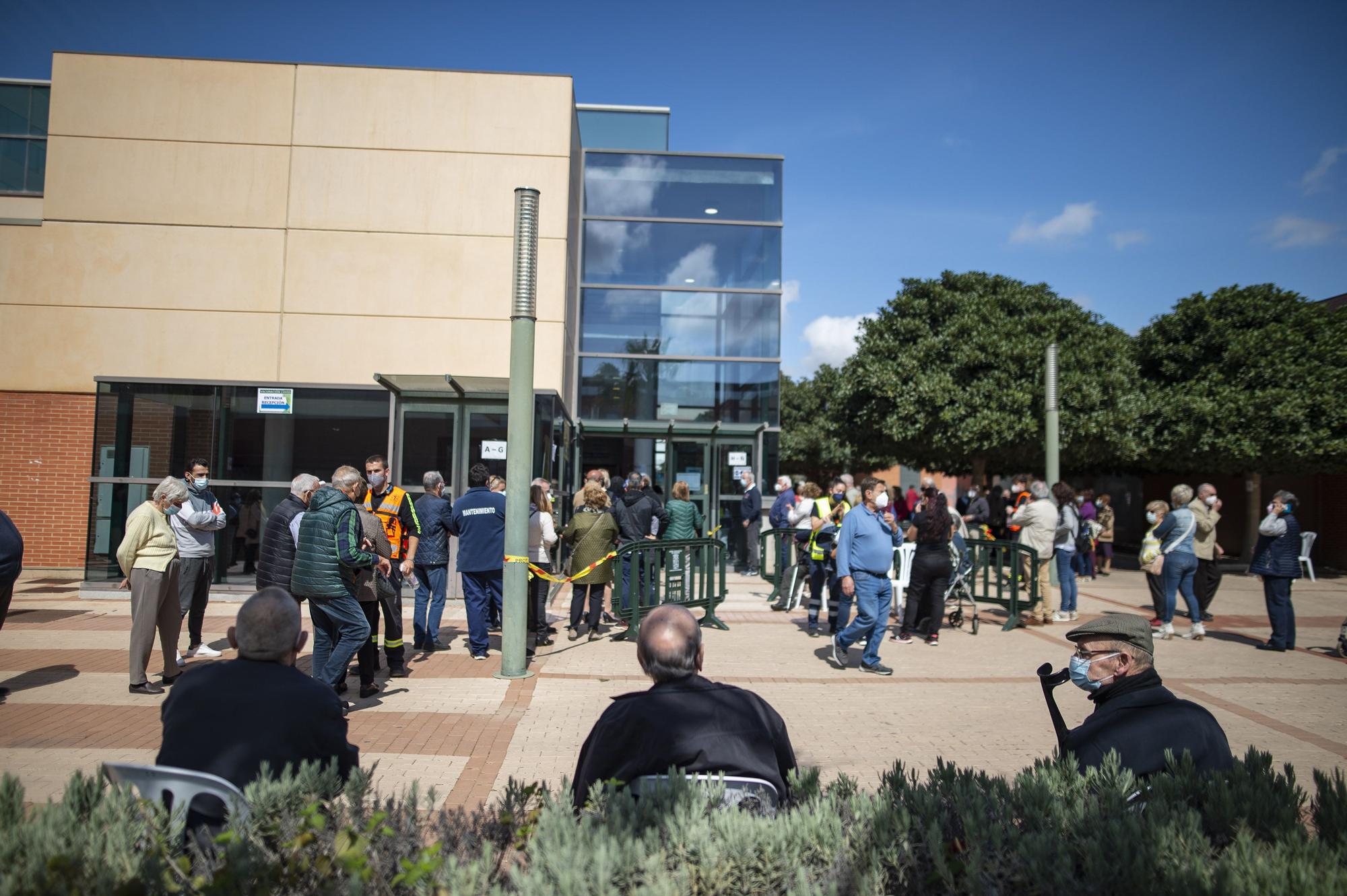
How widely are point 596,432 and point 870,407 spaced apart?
1036 centimetres

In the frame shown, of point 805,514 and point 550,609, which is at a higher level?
point 805,514

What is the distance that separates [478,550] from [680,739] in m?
5.91

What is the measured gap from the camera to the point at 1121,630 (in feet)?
11.8

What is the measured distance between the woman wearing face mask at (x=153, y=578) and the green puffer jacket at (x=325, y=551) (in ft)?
4.60

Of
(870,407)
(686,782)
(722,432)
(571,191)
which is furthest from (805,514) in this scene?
(870,407)

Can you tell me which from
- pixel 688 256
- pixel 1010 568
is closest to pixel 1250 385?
pixel 1010 568

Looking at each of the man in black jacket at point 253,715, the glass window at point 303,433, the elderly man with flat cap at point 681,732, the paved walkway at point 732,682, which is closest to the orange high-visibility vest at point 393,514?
the paved walkway at point 732,682

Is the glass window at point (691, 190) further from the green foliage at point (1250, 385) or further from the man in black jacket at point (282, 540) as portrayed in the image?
the man in black jacket at point (282, 540)

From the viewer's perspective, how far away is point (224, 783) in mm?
2475

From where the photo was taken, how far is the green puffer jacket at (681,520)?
11734 millimetres

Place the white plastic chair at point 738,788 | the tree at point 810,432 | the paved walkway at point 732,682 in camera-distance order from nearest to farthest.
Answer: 1. the white plastic chair at point 738,788
2. the paved walkway at point 732,682
3. the tree at point 810,432

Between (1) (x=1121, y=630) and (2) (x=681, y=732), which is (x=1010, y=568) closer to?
(1) (x=1121, y=630)

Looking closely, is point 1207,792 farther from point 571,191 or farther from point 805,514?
point 571,191

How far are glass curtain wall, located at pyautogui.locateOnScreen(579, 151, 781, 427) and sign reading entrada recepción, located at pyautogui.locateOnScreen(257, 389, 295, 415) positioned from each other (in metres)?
6.69
